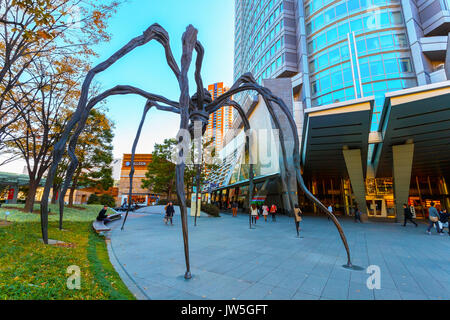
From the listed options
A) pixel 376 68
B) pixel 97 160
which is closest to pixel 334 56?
pixel 376 68

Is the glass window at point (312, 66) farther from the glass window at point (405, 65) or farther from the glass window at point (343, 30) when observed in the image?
the glass window at point (405, 65)

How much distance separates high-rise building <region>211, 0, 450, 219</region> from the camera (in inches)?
545

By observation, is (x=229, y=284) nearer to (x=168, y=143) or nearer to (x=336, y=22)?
(x=168, y=143)

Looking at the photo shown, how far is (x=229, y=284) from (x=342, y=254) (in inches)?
177

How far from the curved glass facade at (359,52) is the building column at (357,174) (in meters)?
6.17

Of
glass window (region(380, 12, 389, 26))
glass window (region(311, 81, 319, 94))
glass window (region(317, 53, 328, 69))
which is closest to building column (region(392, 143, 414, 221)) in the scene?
glass window (region(311, 81, 319, 94))

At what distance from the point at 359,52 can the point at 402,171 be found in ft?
52.0

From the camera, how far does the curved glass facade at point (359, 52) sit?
22.0m

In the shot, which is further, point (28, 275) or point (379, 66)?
point (379, 66)

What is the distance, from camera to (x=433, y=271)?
16.0ft

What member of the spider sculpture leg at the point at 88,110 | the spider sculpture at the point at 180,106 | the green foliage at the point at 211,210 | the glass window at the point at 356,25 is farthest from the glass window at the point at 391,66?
the spider sculpture leg at the point at 88,110

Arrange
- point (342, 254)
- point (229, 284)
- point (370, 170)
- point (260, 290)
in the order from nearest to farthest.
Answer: point (260, 290), point (229, 284), point (342, 254), point (370, 170)

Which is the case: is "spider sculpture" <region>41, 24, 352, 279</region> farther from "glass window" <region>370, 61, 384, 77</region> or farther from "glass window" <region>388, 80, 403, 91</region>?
"glass window" <region>370, 61, 384, 77</region>
